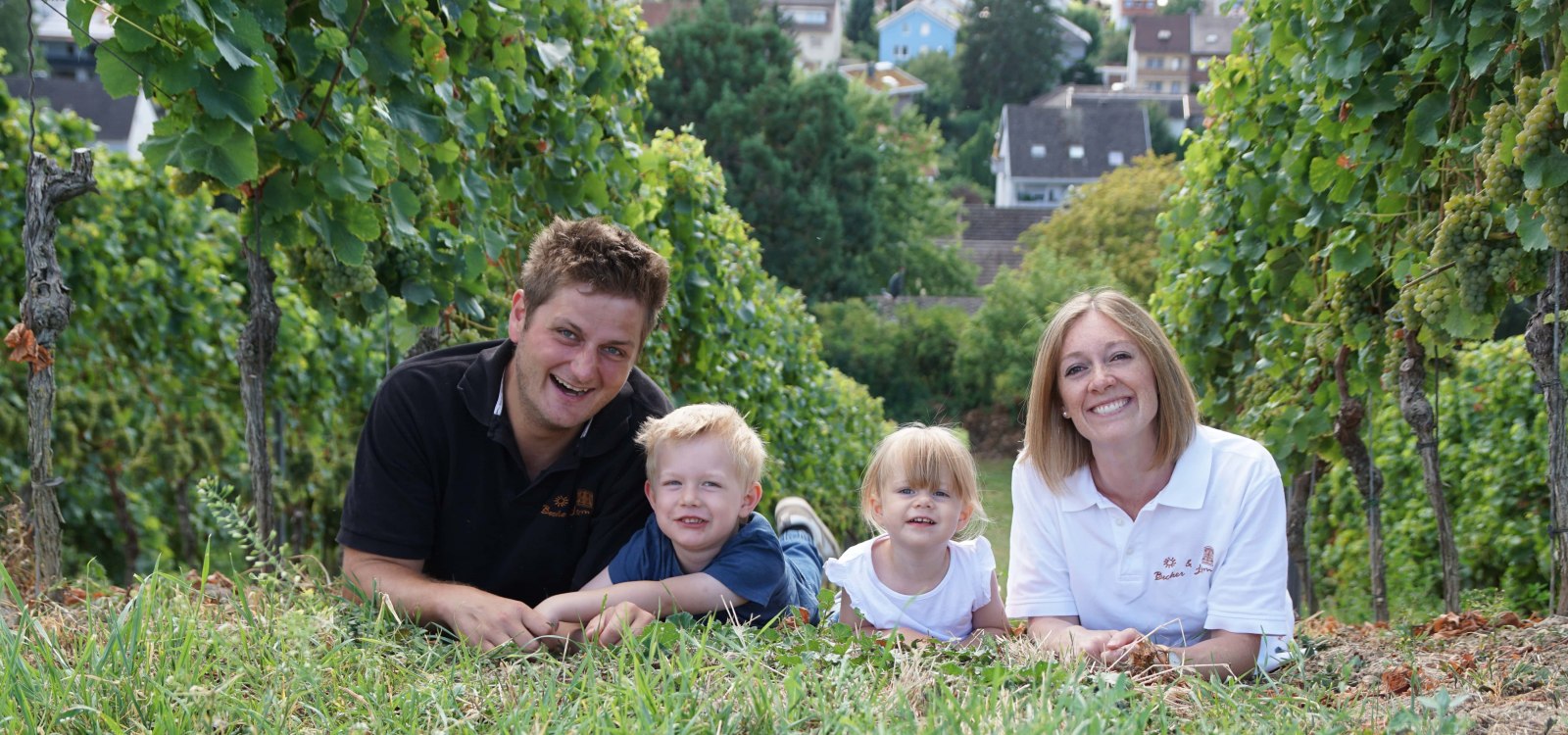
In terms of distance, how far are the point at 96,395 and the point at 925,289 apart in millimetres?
29789

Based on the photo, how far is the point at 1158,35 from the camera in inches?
3789

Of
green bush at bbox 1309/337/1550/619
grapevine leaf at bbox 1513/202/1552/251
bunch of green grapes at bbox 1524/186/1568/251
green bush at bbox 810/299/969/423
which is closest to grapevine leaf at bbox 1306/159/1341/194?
grapevine leaf at bbox 1513/202/1552/251

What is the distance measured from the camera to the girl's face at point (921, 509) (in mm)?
3361

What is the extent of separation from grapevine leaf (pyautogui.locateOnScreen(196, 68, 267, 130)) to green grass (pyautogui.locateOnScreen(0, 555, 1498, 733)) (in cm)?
104

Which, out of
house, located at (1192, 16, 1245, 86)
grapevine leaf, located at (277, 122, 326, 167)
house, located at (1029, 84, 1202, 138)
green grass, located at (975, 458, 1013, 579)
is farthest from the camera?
house, located at (1192, 16, 1245, 86)

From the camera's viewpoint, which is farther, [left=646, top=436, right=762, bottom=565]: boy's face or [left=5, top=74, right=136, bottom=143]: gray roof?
[left=5, top=74, right=136, bottom=143]: gray roof

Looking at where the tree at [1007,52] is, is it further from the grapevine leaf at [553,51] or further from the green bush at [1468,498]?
the grapevine leaf at [553,51]

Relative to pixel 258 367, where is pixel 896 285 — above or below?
above

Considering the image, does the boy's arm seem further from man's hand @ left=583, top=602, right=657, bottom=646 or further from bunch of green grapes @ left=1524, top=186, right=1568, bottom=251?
Result: bunch of green grapes @ left=1524, top=186, right=1568, bottom=251

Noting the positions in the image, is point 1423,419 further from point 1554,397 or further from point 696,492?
point 696,492

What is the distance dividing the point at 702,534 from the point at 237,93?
1.46 m

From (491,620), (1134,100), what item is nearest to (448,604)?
(491,620)

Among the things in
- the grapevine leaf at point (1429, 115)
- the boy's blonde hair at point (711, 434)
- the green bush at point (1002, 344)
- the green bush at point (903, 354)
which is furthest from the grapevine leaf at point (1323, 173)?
the green bush at point (903, 354)

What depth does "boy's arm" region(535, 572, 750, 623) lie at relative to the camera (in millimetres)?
3102
